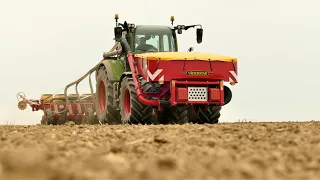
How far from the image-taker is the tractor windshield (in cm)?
1397

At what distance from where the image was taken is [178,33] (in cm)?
1461

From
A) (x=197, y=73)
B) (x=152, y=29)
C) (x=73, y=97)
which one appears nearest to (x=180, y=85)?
(x=197, y=73)

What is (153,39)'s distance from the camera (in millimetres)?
14094

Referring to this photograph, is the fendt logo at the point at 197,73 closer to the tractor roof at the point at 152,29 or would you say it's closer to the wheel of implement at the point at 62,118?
the tractor roof at the point at 152,29

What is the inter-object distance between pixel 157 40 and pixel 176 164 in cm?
1058

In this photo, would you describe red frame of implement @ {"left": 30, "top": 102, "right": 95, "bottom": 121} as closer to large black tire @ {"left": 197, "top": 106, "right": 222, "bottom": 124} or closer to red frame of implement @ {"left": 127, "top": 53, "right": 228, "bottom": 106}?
large black tire @ {"left": 197, "top": 106, "right": 222, "bottom": 124}

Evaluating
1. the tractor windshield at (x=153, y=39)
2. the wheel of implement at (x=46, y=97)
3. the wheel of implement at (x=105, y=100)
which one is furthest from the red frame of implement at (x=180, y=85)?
the wheel of implement at (x=46, y=97)

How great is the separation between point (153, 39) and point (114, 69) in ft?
4.18

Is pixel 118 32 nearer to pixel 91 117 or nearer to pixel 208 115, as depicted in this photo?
pixel 208 115

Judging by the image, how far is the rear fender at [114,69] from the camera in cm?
1398

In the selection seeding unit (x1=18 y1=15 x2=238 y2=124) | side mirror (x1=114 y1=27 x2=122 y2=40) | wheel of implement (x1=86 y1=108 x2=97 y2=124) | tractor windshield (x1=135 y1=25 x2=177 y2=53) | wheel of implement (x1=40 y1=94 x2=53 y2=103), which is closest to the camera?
seeding unit (x1=18 y1=15 x2=238 y2=124)

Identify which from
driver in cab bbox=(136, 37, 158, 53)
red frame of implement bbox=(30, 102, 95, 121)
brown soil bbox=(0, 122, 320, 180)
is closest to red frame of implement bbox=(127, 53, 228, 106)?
driver in cab bbox=(136, 37, 158, 53)

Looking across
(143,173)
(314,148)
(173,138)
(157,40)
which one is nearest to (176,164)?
(143,173)

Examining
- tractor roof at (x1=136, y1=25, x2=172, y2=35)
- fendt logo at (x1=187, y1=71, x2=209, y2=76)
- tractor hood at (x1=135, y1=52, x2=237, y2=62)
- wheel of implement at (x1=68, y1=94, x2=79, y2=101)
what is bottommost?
wheel of implement at (x1=68, y1=94, x2=79, y2=101)
